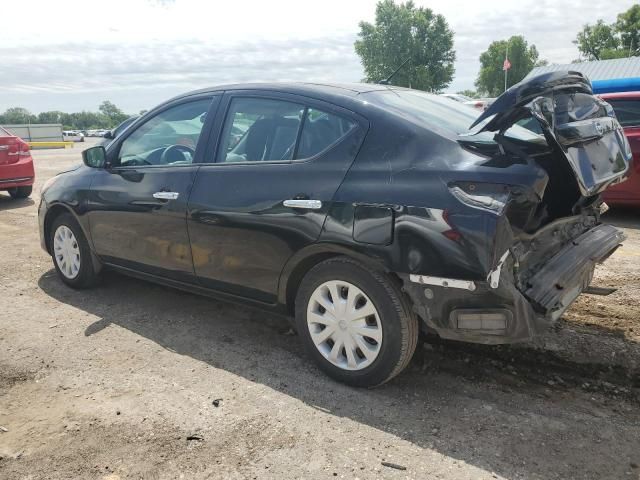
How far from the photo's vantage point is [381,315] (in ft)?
9.57

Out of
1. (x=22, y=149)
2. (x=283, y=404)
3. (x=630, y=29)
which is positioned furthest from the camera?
(x=630, y=29)

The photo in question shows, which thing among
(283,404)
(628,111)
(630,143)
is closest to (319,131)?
(283,404)

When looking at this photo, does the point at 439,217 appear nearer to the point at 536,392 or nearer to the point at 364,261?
the point at 364,261

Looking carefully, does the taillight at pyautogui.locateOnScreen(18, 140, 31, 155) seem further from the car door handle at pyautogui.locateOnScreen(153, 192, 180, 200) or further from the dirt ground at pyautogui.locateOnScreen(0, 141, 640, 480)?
the car door handle at pyautogui.locateOnScreen(153, 192, 180, 200)

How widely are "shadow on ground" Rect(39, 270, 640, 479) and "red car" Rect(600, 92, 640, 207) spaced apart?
457 centimetres

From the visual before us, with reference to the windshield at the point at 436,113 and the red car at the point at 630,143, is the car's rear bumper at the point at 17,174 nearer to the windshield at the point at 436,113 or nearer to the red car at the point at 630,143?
the windshield at the point at 436,113

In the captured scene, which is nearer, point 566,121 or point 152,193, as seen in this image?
point 566,121

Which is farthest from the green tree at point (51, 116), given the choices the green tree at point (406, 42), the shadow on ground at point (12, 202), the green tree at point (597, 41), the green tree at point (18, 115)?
the shadow on ground at point (12, 202)

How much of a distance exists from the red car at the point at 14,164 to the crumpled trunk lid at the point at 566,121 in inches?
341

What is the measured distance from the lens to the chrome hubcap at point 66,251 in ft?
15.8

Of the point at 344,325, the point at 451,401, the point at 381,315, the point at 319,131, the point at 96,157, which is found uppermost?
the point at 319,131

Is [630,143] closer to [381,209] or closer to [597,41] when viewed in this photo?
[381,209]

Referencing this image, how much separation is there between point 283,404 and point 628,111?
6.68 m

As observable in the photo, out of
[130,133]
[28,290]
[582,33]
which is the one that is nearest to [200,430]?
[130,133]
